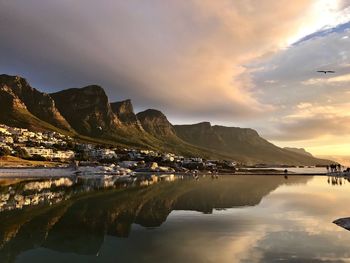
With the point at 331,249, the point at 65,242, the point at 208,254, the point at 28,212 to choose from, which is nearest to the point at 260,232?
the point at 331,249

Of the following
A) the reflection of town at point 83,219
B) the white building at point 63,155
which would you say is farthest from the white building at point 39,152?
the reflection of town at point 83,219

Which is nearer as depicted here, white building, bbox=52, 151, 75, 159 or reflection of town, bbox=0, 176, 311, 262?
reflection of town, bbox=0, 176, 311, 262

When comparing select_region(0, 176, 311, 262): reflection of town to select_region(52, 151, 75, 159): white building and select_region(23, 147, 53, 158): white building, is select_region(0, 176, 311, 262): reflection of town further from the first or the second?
select_region(52, 151, 75, 159): white building

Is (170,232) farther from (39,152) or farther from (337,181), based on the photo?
(39,152)

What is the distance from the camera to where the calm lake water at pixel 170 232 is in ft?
80.5

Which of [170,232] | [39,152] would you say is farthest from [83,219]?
[39,152]

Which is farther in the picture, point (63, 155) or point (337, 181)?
point (63, 155)

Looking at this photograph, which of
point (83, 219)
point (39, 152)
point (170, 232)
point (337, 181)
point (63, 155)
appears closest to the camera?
point (170, 232)

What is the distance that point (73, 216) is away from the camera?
42.1 metres

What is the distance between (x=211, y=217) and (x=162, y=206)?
11706mm

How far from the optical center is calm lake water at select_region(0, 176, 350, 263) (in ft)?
80.5

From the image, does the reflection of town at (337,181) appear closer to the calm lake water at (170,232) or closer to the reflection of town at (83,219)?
the reflection of town at (83,219)

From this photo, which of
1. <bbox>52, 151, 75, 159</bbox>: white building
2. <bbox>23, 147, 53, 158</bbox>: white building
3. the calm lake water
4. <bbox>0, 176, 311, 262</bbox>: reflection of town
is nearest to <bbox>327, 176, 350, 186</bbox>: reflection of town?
<bbox>0, 176, 311, 262</bbox>: reflection of town

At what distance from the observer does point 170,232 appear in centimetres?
3316
